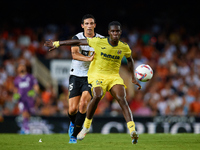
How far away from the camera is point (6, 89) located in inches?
598

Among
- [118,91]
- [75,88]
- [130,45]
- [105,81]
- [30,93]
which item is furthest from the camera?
[130,45]

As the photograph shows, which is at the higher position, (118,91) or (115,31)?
(115,31)

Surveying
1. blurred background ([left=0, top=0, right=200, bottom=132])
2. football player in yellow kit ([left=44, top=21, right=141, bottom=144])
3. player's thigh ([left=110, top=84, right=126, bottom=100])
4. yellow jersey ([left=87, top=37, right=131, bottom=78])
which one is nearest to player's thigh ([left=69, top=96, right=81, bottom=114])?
football player in yellow kit ([left=44, top=21, right=141, bottom=144])

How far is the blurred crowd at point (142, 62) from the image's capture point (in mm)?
15141

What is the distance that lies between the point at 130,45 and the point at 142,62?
1857 millimetres

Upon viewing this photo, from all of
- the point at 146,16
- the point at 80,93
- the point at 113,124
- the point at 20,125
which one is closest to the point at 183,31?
the point at 146,16

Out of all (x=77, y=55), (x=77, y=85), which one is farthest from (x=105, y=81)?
(x=77, y=85)

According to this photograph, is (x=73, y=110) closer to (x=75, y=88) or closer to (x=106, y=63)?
(x=75, y=88)

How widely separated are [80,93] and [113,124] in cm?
503

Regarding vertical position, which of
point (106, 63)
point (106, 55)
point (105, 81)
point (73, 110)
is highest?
point (106, 55)

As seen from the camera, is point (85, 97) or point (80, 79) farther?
point (80, 79)

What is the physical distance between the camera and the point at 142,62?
57.9 ft

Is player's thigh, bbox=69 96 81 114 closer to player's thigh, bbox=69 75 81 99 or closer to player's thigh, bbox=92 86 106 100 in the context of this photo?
player's thigh, bbox=69 75 81 99

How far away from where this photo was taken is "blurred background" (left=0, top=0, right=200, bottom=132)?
1526cm
